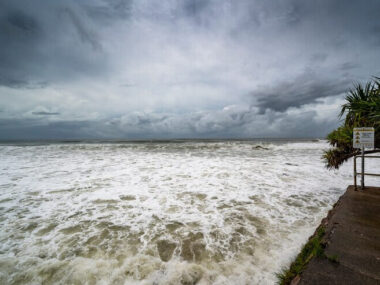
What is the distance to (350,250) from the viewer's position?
2803mm

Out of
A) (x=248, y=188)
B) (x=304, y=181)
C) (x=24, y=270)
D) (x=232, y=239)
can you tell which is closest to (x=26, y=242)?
(x=24, y=270)

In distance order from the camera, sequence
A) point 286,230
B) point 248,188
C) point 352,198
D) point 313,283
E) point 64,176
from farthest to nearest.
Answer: point 64,176, point 248,188, point 352,198, point 286,230, point 313,283

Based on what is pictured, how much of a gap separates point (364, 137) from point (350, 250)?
3975 mm

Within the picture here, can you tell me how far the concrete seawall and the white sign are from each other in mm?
1755

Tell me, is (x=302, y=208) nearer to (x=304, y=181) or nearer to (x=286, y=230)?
(x=286, y=230)

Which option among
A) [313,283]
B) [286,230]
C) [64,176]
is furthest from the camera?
[64,176]

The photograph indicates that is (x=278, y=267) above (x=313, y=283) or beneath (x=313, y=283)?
beneath

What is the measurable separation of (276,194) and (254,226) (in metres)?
3.06

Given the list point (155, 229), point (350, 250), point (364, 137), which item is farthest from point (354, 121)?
point (155, 229)

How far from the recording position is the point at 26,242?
13.4ft

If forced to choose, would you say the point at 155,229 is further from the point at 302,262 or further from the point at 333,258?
the point at 333,258

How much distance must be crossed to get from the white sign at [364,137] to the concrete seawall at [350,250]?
1.75 metres

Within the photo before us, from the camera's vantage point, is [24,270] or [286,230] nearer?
[24,270]

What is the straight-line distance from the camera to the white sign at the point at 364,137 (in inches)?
198
